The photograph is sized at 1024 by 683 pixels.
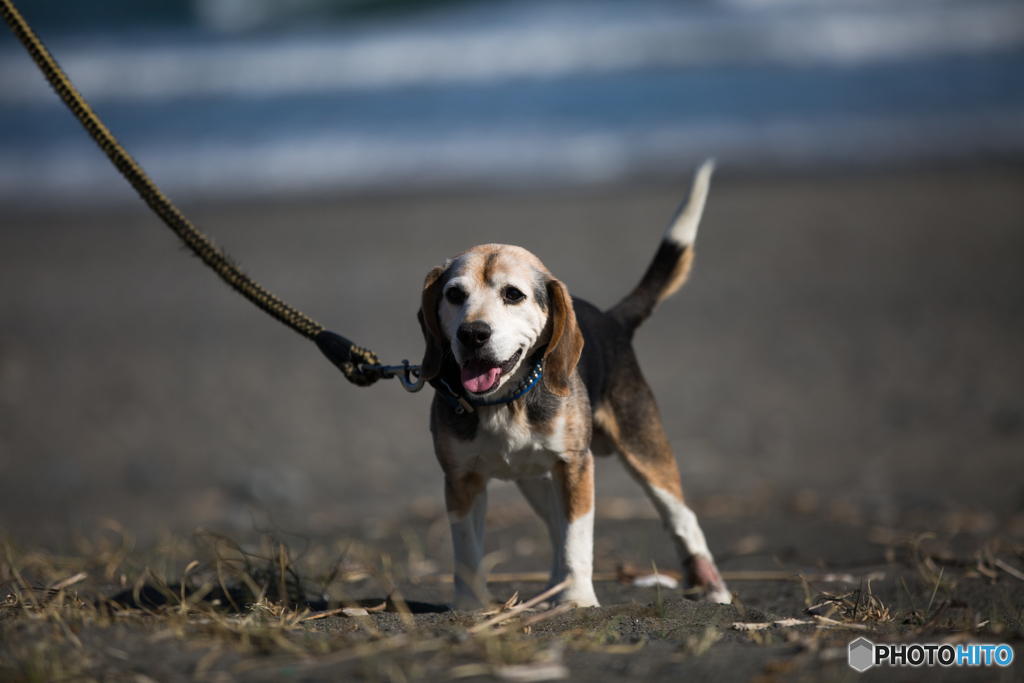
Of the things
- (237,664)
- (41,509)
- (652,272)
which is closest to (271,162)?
(41,509)

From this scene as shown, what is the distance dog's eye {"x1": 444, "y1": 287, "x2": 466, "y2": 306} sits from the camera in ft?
9.23

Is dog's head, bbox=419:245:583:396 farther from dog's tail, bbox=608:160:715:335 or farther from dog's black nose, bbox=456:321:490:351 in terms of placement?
dog's tail, bbox=608:160:715:335

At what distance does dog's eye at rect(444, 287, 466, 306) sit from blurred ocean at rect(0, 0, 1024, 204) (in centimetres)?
913

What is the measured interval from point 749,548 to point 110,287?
7603mm

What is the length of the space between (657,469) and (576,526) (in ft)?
1.98

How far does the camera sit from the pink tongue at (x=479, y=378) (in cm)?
271

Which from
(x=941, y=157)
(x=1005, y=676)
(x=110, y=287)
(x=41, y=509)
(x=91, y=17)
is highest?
(x=91, y=17)

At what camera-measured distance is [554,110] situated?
574 inches

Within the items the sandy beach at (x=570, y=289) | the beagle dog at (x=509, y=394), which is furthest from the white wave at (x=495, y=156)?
the beagle dog at (x=509, y=394)

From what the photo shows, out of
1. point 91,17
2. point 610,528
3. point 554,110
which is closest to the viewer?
point 610,528

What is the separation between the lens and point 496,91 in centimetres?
1590

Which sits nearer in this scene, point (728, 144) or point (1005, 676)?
point (1005, 676)

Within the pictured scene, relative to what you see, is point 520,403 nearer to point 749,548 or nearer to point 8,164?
point 749,548

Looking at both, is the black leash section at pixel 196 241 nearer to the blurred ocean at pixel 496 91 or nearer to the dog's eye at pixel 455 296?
the dog's eye at pixel 455 296
